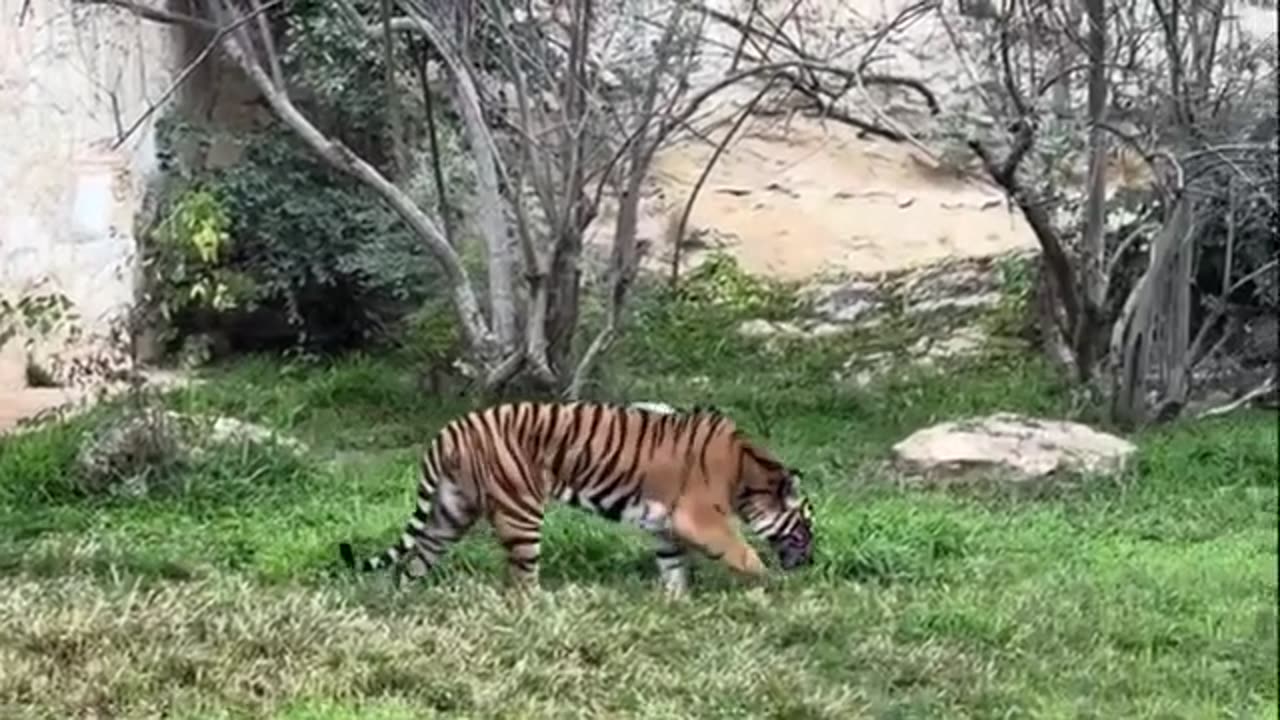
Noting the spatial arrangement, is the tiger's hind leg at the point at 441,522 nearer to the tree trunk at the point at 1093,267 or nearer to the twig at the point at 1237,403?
the tree trunk at the point at 1093,267

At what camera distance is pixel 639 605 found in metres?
5.66

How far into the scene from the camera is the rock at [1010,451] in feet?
27.1

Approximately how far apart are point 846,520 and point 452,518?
1396 millimetres

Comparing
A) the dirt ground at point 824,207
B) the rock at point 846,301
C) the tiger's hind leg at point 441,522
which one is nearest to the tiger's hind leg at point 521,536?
the tiger's hind leg at point 441,522

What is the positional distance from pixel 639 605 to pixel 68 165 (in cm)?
665

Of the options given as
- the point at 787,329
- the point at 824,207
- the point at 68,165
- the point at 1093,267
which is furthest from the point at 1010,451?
the point at 824,207

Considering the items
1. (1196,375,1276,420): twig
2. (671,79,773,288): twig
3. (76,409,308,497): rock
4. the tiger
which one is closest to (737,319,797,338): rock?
(671,79,773,288): twig

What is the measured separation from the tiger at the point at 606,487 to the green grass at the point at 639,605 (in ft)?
0.34

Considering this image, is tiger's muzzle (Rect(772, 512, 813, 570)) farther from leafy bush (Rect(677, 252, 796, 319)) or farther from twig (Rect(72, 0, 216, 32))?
leafy bush (Rect(677, 252, 796, 319))

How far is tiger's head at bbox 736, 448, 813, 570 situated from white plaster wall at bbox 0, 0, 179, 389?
5277 millimetres

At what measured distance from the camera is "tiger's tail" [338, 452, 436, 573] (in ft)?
20.5

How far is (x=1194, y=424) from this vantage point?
9500 mm

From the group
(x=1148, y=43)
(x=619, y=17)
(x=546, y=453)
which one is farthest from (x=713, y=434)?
(x=1148, y=43)

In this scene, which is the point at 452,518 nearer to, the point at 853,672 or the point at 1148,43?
the point at 853,672
